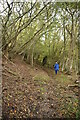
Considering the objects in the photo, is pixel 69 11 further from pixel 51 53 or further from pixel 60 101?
pixel 60 101

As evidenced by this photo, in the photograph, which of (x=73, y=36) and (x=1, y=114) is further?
(x=73, y=36)

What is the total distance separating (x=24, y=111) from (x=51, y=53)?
14152 mm

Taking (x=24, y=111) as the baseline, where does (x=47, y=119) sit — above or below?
below

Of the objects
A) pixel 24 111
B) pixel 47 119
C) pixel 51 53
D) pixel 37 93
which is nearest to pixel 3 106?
pixel 24 111

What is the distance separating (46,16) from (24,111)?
8601 mm

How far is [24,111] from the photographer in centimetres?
442

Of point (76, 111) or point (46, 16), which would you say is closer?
point (76, 111)

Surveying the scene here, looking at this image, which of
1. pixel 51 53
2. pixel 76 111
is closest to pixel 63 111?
pixel 76 111

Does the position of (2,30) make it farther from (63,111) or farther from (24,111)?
(63,111)

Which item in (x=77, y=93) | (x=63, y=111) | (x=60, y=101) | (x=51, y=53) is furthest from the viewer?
(x=51, y=53)

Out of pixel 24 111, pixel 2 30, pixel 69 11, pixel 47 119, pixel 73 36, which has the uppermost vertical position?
pixel 69 11

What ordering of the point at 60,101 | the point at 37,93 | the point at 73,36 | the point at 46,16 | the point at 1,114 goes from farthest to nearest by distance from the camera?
the point at 73,36 < the point at 46,16 < the point at 37,93 < the point at 60,101 < the point at 1,114

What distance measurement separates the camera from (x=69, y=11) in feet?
42.2

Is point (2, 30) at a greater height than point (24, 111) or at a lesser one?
greater
